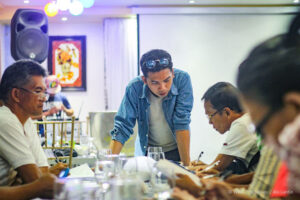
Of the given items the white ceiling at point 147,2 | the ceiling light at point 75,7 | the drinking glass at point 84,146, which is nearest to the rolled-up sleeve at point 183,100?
the drinking glass at point 84,146

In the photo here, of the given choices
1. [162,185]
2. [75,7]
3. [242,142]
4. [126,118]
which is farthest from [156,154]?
[75,7]

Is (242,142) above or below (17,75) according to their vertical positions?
below

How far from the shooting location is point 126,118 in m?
2.79

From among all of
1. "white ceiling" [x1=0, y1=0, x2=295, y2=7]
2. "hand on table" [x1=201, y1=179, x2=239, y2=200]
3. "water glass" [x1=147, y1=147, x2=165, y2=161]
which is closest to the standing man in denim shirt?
"water glass" [x1=147, y1=147, x2=165, y2=161]

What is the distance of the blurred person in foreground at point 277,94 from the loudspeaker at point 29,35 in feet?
12.5

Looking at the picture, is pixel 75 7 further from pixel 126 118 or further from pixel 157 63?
pixel 157 63

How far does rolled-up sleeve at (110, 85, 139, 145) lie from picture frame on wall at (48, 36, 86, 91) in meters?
4.99

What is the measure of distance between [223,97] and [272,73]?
1.60m

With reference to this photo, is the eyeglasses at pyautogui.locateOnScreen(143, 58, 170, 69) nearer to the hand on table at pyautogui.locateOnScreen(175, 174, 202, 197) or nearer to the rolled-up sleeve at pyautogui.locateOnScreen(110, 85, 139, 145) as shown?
the rolled-up sleeve at pyautogui.locateOnScreen(110, 85, 139, 145)

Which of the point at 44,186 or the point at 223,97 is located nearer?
the point at 44,186

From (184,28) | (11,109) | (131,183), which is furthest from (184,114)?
A: (184,28)

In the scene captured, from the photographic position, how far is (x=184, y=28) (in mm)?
7277

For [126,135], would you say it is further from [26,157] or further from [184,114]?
[26,157]

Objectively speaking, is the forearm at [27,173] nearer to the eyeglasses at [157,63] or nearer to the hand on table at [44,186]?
the hand on table at [44,186]
